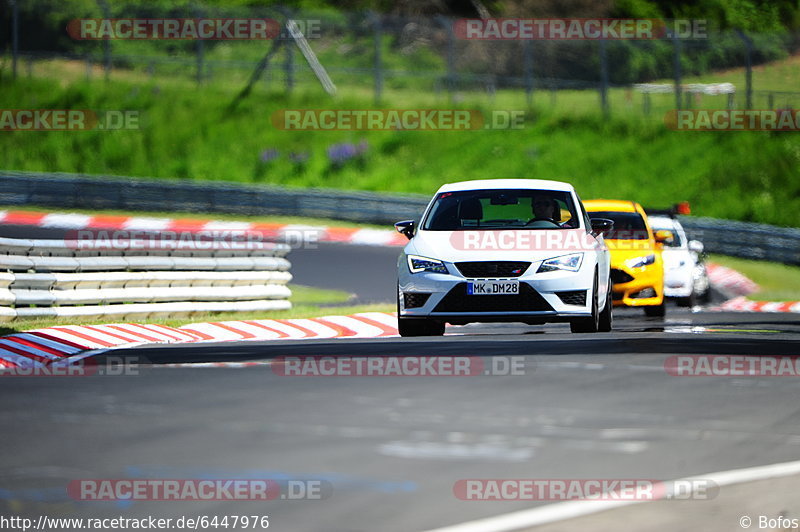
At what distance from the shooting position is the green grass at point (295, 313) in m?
15.6

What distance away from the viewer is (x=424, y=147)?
145ft

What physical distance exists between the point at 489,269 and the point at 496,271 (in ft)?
0.23

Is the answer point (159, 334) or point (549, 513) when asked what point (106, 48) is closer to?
point (159, 334)

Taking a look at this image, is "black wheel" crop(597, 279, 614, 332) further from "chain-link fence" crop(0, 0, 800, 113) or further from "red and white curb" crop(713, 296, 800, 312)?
"chain-link fence" crop(0, 0, 800, 113)

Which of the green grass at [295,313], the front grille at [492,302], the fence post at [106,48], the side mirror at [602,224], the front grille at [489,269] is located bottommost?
the green grass at [295,313]

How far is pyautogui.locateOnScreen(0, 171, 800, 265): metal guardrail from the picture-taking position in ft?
119

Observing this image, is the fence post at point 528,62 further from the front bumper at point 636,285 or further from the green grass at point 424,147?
the front bumper at point 636,285

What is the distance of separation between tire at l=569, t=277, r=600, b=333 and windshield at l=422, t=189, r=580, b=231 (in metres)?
0.81

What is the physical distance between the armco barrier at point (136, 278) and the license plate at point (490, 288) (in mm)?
4775

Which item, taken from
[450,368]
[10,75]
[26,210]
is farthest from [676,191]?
[450,368]

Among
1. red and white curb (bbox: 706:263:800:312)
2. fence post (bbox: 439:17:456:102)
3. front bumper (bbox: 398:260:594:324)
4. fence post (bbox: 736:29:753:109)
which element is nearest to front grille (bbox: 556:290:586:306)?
front bumper (bbox: 398:260:594:324)

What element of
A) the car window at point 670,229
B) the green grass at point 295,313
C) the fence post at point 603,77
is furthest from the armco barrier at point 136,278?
the fence post at point 603,77

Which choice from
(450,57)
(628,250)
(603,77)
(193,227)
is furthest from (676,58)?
(628,250)

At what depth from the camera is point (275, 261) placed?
763 inches
